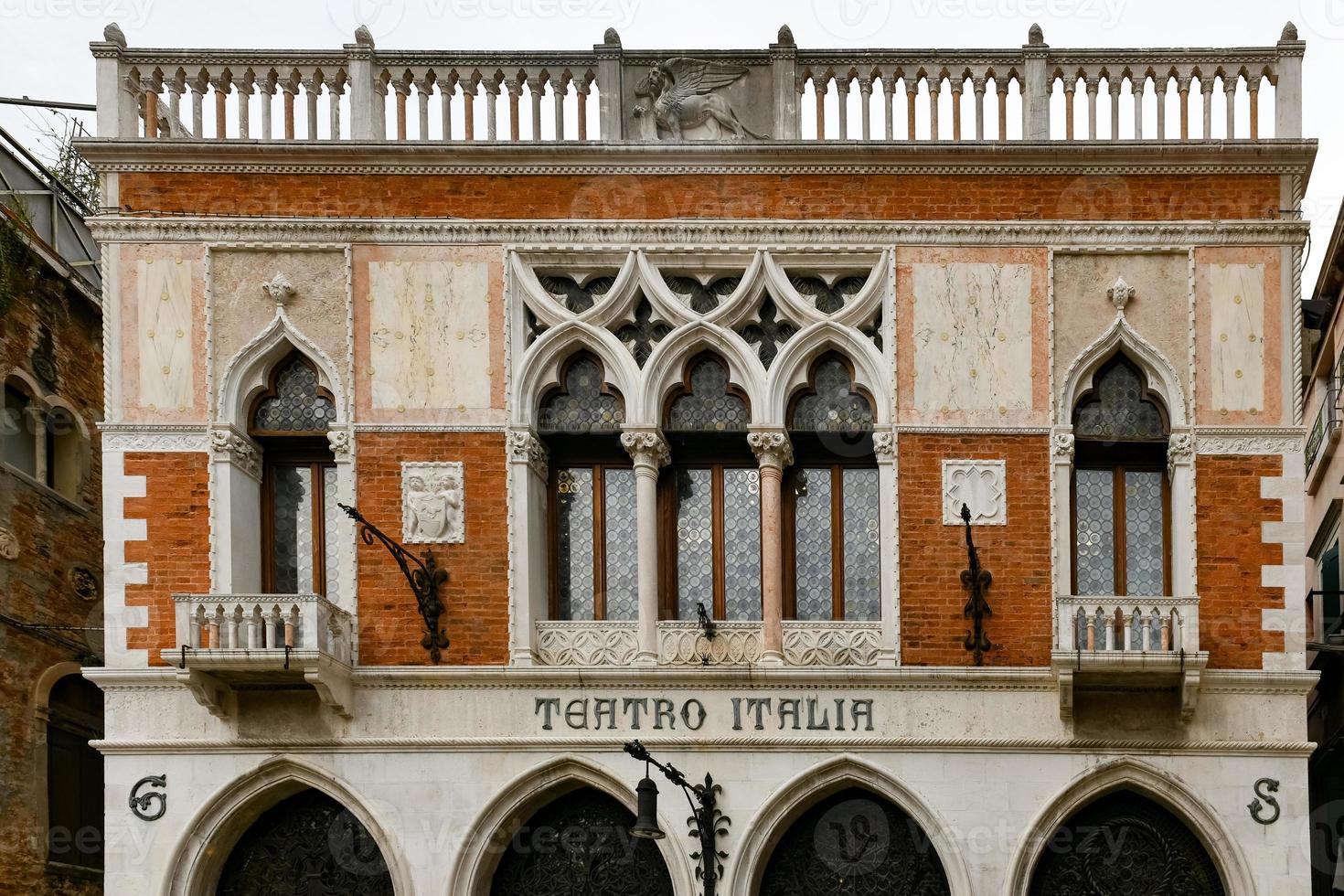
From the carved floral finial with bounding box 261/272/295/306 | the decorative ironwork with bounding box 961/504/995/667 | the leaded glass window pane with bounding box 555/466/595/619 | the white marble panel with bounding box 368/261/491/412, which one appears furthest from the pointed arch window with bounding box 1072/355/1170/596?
the carved floral finial with bounding box 261/272/295/306

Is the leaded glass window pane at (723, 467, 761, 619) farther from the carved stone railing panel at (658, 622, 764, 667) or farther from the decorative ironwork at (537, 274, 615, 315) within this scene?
the decorative ironwork at (537, 274, 615, 315)

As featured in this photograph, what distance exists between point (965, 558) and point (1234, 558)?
2.63 metres

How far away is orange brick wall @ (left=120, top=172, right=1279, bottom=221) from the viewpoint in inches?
760

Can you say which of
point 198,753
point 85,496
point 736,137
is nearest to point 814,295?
point 736,137

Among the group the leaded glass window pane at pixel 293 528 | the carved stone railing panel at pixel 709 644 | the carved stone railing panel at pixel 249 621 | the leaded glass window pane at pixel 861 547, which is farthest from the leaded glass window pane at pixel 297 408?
the leaded glass window pane at pixel 861 547

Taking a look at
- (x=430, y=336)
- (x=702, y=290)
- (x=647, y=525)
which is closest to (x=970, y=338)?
(x=702, y=290)

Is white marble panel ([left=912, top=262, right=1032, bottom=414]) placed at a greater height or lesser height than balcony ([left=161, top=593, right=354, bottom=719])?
greater

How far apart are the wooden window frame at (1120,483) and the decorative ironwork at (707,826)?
4186 mm

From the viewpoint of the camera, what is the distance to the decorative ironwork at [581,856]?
18812 millimetres

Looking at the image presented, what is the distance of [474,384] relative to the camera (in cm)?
1911

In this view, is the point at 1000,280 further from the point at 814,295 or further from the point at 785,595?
the point at 785,595

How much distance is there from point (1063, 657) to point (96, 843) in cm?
1174

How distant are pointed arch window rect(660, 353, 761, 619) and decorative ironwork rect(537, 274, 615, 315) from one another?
1.21m

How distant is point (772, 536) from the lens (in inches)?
739
